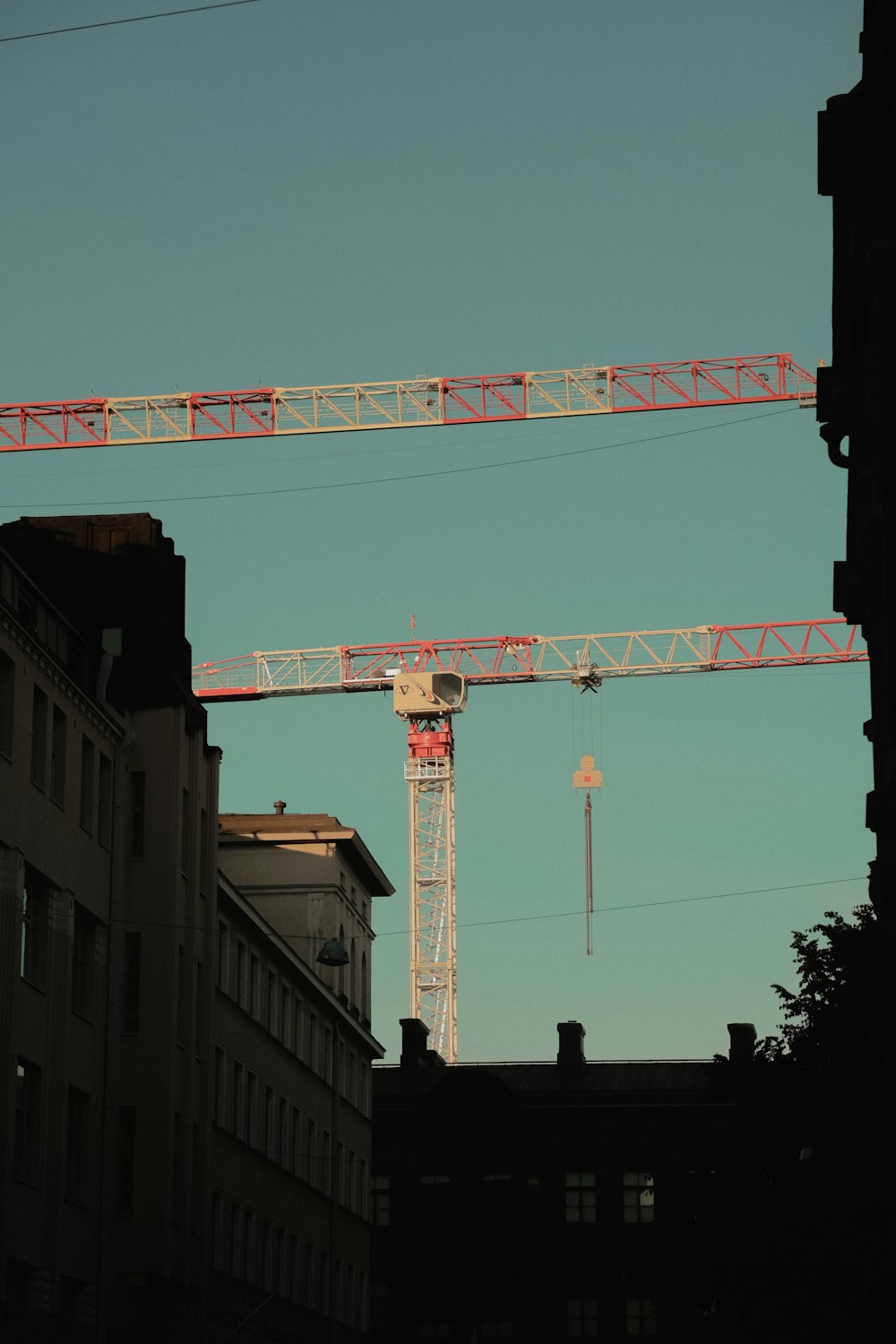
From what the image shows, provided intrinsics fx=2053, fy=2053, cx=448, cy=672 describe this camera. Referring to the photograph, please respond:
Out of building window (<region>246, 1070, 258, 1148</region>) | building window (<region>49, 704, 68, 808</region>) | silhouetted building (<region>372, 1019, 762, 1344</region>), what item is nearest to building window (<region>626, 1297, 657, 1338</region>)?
silhouetted building (<region>372, 1019, 762, 1344</region>)

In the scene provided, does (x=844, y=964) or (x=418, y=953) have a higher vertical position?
(x=418, y=953)

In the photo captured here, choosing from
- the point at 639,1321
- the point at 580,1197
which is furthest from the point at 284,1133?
the point at 639,1321

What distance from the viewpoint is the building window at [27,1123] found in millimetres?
34156

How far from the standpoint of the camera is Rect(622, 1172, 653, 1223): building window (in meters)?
79.7

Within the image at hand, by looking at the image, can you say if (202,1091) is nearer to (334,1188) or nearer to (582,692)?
(334,1188)

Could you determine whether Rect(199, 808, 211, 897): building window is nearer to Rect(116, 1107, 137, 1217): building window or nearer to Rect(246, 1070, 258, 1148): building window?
Rect(116, 1107, 137, 1217): building window

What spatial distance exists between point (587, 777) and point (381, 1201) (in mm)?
34425

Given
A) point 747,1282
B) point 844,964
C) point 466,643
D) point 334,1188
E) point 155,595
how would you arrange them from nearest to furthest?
point 747,1282 → point 844,964 → point 155,595 → point 334,1188 → point 466,643

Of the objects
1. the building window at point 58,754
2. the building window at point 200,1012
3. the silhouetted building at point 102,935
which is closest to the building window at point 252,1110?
the silhouetted building at point 102,935

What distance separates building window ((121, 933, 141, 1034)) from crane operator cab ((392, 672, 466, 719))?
80.7m

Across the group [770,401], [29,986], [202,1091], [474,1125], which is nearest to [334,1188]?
[202,1091]

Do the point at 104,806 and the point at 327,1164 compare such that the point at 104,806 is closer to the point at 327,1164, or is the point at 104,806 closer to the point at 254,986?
the point at 254,986

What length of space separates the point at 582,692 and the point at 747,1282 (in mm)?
94848

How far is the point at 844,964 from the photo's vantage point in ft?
125
